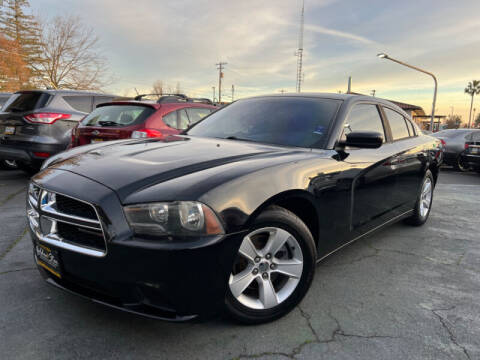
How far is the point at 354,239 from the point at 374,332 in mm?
928

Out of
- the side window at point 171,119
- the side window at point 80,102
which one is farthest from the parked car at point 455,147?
the side window at point 80,102

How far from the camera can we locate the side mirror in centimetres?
264

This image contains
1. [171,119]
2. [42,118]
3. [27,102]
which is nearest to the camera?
Result: [171,119]

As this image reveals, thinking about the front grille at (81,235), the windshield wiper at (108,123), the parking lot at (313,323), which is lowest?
the parking lot at (313,323)

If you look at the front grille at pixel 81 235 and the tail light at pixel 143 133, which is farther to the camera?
the tail light at pixel 143 133

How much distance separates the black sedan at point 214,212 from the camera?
5.66 feet

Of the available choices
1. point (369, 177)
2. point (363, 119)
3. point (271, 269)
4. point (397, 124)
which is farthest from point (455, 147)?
point (271, 269)

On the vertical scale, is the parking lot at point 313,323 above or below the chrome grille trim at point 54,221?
below

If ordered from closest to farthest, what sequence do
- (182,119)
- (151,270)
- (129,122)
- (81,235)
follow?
1. (151,270)
2. (81,235)
3. (129,122)
4. (182,119)

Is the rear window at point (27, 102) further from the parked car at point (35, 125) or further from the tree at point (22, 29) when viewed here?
the tree at point (22, 29)

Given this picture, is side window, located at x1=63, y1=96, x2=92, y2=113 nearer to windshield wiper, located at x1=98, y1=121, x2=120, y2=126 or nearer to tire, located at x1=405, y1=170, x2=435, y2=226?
windshield wiper, located at x1=98, y1=121, x2=120, y2=126

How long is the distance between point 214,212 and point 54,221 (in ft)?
3.08

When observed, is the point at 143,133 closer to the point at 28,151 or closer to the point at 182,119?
the point at 182,119

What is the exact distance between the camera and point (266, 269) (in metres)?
2.15
